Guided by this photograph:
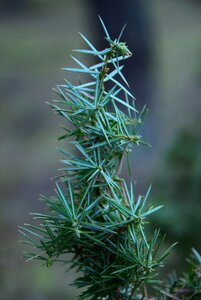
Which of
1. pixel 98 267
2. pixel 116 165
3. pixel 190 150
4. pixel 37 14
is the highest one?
pixel 37 14

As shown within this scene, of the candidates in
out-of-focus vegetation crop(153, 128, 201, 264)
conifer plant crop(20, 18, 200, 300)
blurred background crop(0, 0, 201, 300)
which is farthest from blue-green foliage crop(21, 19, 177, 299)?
out-of-focus vegetation crop(153, 128, 201, 264)

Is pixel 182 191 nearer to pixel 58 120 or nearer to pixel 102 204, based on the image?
pixel 102 204

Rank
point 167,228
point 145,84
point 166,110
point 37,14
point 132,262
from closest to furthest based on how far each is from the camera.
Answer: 1. point 132,262
2. point 167,228
3. point 145,84
4. point 166,110
5. point 37,14

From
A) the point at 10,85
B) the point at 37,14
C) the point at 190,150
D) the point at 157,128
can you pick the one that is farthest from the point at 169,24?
the point at 190,150

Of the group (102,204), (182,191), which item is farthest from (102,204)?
(182,191)

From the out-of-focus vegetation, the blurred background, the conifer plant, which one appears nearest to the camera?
the conifer plant

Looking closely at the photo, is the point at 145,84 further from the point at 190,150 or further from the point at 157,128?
the point at 190,150

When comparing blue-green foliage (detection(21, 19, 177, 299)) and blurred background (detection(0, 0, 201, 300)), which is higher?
blurred background (detection(0, 0, 201, 300))

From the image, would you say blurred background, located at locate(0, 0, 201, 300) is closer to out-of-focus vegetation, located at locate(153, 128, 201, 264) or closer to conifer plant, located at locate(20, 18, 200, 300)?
out-of-focus vegetation, located at locate(153, 128, 201, 264)
